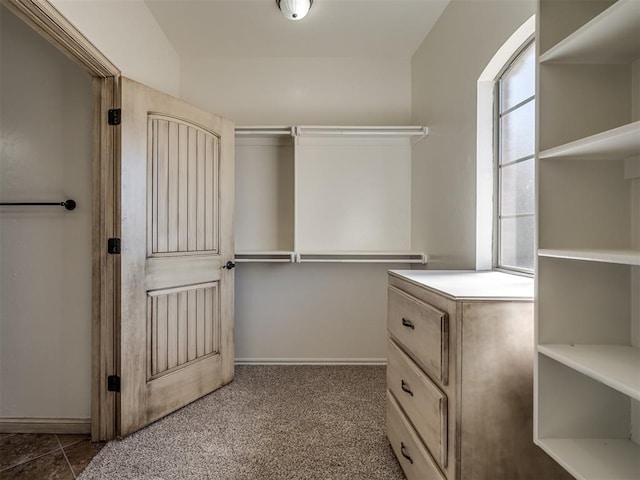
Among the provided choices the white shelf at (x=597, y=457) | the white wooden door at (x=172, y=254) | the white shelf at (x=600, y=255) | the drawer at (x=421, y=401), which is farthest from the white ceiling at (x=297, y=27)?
the white shelf at (x=597, y=457)

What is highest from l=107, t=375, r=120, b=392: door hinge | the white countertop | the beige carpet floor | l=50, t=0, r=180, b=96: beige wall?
l=50, t=0, r=180, b=96: beige wall

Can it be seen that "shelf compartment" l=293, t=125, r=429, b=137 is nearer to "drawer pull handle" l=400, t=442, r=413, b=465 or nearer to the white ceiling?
the white ceiling

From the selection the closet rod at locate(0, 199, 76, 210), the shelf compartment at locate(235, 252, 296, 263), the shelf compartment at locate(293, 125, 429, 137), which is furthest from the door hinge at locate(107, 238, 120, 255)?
the shelf compartment at locate(293, 125, 429, 137)

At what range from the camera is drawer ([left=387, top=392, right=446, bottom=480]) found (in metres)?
1.16

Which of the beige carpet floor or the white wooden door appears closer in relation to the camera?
the beige carpet floor

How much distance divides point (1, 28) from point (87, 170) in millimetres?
912

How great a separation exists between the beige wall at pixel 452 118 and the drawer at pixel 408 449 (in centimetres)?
88

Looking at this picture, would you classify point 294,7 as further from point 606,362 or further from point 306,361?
point 306,361

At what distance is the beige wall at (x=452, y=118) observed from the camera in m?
1.63

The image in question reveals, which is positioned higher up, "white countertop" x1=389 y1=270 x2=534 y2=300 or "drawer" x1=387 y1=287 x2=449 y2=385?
"white countertop" x1=389 y1=270 x2=534 y2=300

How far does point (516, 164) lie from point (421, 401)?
1.21 m

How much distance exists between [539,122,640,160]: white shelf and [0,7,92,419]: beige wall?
2.20m

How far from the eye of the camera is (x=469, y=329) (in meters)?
1.00

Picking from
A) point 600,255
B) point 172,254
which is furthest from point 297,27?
point 600,255
